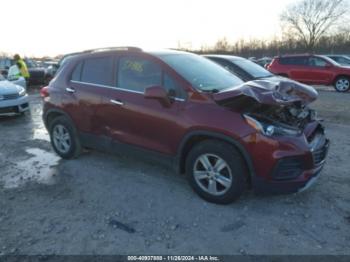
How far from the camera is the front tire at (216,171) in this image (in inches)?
142

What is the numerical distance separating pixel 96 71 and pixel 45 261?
113 inches

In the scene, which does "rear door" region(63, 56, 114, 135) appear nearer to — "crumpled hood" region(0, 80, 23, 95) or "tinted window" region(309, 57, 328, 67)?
"crumpled hood" region(0, 80, 23, 95)

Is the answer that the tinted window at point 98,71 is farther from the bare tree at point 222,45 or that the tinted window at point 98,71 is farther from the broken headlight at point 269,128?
the bare tree at point 222,45

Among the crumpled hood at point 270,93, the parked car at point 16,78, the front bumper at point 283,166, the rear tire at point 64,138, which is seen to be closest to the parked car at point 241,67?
the rear tire at point 64,138

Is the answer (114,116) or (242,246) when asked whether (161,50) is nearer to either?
(114,116)

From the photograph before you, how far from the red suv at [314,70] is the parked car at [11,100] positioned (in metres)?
12.0

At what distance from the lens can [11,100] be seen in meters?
8.98

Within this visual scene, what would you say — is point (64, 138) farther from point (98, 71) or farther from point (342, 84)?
point (342, 84)

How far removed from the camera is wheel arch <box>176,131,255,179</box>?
138 inches

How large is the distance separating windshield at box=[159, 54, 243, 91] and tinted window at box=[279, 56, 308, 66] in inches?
494

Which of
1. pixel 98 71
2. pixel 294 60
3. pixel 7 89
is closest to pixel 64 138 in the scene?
pixel 98 71

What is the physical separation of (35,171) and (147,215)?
7.65 feet

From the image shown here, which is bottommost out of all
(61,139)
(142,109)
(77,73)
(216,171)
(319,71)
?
(216,171)

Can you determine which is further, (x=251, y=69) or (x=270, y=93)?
(x=251, y=69)
